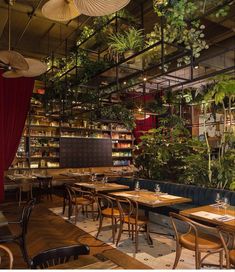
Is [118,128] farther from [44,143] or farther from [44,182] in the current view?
[44,182]

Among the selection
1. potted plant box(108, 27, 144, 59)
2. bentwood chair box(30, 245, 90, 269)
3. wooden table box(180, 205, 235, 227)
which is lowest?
wooden table box(180, 205, 235, 227)

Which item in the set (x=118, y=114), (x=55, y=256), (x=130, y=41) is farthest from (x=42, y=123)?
(x=55, y=256)

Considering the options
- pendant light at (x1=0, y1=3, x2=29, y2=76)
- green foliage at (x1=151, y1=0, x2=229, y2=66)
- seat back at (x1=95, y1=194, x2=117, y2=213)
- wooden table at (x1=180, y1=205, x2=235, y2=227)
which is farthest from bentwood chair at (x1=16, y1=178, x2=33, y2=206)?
green foliage at (x1=151, y1=0, x2=229, y2=66)

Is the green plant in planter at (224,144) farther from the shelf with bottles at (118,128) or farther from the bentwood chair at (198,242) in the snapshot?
the shelf with bottles at (118,128)

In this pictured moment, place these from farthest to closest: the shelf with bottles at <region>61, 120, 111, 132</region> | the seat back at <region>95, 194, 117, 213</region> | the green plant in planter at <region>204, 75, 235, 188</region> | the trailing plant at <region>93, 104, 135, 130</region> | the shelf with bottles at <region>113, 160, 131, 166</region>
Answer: the shelf with bottles at <region>113, 160, 131, 166</region>
the shelf with bottles at <region>61, 120, 111, 132</region>
the trailing plant at <region>93, 104, 135, 130</region>
the green plant in planter at <region>204, 75, 235, 188</region>
the seat back at <region>95, 194, 117, 213</region>

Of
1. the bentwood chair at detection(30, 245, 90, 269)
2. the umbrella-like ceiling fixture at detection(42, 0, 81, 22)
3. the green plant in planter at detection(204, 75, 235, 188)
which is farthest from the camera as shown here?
the green plant in planter at detection(204, 75, 235, 188)

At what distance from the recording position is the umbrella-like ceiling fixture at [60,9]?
2847 millimetres

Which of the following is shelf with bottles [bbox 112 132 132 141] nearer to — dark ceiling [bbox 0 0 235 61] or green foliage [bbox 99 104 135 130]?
green foliage [bbox 99 104 135 130]

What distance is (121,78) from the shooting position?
4434 mm

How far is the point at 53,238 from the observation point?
494cm

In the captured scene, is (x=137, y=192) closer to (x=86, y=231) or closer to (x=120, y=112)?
(x=86, y=231)

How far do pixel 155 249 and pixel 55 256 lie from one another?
2699 millimetres

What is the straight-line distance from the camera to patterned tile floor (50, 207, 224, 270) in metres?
3.74

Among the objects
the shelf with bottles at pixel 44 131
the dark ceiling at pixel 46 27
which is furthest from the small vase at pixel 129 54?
the shelf with bottles at pixel 44 131
